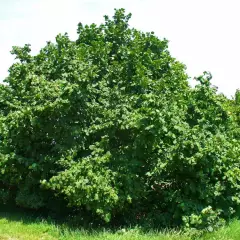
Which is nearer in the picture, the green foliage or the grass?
the grass

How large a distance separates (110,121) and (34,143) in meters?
1.82

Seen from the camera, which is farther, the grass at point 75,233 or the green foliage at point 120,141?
the green foliage at point 120,141

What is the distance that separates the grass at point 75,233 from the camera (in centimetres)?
591

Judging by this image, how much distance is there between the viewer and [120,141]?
7359mm

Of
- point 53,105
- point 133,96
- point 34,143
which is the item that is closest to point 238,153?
point 133,96

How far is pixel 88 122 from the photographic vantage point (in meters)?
7.54

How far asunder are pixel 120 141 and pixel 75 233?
2.01 m

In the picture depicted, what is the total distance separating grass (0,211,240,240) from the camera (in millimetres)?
5914

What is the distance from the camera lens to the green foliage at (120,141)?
21.2 feet

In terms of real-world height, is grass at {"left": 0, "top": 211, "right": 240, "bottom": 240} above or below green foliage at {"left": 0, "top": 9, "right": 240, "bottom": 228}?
below

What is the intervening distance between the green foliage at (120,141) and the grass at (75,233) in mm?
319

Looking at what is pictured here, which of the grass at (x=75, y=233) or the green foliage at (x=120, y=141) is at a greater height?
the green foliage at (x=120, y=141)

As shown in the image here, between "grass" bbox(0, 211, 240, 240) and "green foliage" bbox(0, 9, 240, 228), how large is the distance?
32 cm

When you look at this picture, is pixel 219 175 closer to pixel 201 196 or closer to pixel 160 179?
pixel 201 196
